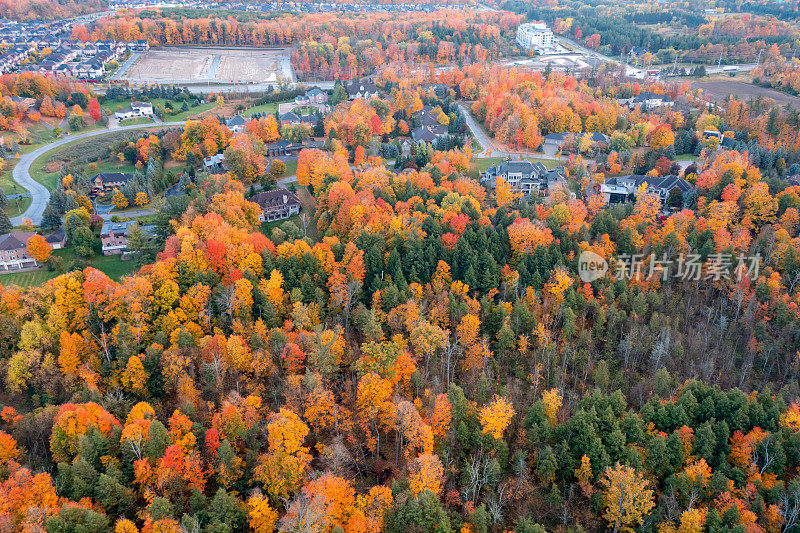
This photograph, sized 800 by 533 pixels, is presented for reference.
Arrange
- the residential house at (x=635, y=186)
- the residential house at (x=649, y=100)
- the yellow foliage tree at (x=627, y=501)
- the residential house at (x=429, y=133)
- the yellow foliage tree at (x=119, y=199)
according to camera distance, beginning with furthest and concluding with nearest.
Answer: the residential house at (x=649, y=100), the residential house at (x=429, y=133), the residential house at (x=635, y=186), the yellow foliage tree at (x=119, y=199), the yellow foliage tree at (x=627, y=501)

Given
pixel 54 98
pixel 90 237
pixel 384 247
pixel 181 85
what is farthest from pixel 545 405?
pixel 181 85

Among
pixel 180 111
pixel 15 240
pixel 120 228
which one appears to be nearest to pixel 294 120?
pixel 180 111

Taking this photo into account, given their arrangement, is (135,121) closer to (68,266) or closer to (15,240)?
(15,240)

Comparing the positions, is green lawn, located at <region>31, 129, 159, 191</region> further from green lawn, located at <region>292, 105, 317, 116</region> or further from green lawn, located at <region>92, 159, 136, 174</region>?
green lawn, located at <region>292, 105, 317, 116</region>

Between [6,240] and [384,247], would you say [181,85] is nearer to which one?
[6,240]

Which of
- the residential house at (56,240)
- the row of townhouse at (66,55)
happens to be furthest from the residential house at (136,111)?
the residential house at (56,240)

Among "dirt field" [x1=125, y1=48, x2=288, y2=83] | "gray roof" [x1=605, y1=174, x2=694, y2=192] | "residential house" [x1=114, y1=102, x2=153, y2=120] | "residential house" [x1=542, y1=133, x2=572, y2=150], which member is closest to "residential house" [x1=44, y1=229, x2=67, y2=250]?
"residential house" [x1=114, y1=102, x2=153, y2=120]

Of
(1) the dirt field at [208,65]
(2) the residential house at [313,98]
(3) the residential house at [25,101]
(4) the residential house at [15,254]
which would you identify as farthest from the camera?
(1) the dirt field at [208,65]

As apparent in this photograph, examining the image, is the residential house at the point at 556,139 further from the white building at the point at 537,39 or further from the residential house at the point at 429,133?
the white building at the point at 537,39
